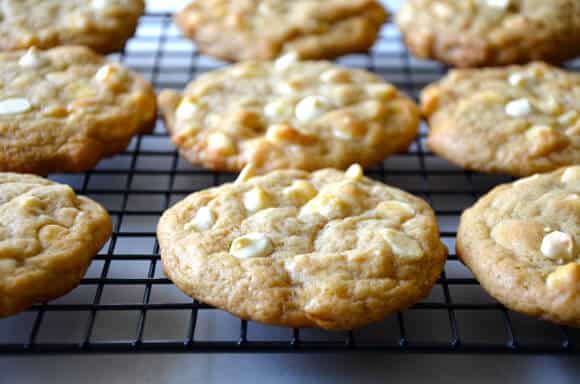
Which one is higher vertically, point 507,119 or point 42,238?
point 507,119

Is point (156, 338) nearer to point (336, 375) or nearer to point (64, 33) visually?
point (336, 375)

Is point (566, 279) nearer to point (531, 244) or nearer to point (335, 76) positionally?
point (531, 244)

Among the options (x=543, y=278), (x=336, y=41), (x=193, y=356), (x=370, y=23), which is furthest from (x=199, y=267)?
(x=370, y=23)

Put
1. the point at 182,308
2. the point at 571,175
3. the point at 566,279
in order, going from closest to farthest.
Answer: the point at 566,279 → the point at 182,308 → the point at 571,175

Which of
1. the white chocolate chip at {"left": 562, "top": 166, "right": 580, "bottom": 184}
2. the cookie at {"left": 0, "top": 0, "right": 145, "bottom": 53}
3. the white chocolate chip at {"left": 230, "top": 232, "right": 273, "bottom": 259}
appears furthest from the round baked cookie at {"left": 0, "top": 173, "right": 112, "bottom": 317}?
the white chocolate chip at {"left": 562, "top": 166, "right": 580, "bottom": 184}

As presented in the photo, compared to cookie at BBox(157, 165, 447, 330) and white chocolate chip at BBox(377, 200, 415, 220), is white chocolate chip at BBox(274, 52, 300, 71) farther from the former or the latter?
white chocolate chip at BBox(377, 200, 415, 220)

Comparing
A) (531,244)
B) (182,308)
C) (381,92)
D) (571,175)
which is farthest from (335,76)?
(182,308)
